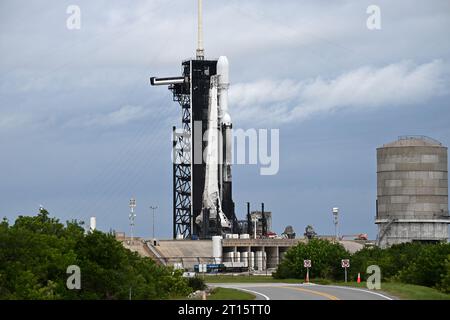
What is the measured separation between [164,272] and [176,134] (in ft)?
256

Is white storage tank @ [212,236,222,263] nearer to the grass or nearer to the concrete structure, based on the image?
the concrete structure

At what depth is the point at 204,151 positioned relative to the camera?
14550cm

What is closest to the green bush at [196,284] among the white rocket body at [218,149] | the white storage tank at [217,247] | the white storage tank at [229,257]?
the white storage tank at [217,247]

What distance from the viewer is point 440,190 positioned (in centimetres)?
12281

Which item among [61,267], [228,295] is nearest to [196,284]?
[228,295]

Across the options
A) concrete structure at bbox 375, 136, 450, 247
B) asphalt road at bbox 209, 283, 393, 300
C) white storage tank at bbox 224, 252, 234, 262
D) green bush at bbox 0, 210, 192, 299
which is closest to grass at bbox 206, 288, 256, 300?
asphalt road at bbox 209, 283, 393, 300

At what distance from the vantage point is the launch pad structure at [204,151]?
141 meters

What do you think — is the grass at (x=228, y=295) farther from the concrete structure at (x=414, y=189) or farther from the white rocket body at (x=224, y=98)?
the white rocket body at (x=224, y=98)

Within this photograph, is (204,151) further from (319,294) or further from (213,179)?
(319,294)

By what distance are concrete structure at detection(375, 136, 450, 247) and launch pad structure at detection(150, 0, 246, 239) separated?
972 inches

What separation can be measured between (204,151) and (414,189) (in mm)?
34264

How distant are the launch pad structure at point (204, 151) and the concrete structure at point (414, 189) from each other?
24697 mm

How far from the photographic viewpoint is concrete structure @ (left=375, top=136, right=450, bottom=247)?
122 meters
